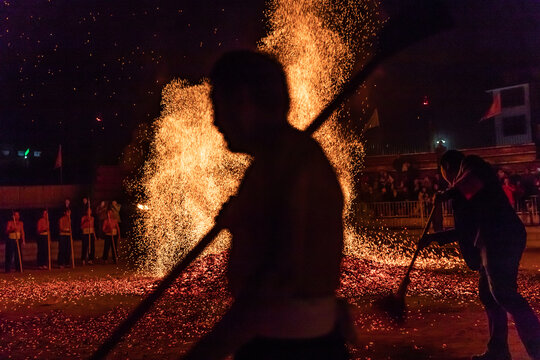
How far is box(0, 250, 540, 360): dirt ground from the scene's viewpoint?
229 inches

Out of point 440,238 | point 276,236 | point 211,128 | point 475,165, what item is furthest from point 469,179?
point 211,128

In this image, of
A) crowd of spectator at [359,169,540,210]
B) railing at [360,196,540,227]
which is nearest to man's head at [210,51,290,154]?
railing at [360,196,540,227]

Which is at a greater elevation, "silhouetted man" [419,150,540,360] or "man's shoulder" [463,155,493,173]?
"man's shoulder" [463,155,493,173]

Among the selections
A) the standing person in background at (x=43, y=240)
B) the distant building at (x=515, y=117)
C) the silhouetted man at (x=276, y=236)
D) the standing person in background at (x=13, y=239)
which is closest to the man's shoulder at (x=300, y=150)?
the silhouetted man at (x=276, y=236)

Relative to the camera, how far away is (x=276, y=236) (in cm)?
153

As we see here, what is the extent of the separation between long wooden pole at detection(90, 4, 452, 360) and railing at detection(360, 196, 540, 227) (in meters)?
18.6

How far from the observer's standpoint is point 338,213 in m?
1.68

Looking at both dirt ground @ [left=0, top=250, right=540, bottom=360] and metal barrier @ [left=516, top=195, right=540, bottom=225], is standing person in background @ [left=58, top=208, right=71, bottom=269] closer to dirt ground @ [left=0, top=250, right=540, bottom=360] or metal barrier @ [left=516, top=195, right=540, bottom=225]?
dirt ground @ [left=0, top=250, right=540, bottom=360]

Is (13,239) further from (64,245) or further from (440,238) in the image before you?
(440,238)

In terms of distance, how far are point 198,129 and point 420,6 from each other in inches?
455

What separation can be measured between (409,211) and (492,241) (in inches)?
715

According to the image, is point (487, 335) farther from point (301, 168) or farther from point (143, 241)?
point (143, 241)

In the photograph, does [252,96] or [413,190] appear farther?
[413,190]

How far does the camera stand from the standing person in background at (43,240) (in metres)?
15.5
